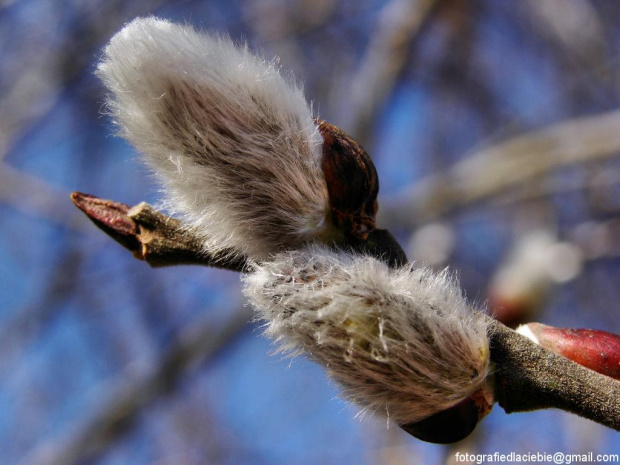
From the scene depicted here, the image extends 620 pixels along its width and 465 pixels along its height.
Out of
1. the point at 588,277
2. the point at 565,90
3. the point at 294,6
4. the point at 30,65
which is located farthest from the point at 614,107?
the point at 30,65

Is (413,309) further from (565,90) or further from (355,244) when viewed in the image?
(565,90)

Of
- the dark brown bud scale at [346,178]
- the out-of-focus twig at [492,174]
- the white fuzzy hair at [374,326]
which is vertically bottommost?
the white fuzzy hair at [374,326]

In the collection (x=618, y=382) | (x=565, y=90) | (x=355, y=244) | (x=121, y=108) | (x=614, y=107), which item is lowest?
(x=618, y=382)

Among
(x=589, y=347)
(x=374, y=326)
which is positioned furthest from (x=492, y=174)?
(x=374, y=326)

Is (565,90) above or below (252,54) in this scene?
above

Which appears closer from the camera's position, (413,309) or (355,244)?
(413,309)

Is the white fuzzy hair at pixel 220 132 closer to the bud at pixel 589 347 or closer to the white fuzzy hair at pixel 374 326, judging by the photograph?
the white fuzzy hair at pixel 374 326

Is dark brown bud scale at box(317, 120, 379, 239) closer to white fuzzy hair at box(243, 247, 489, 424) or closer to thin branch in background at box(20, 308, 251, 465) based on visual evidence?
white fuzzy hair at box(243, 247, 489, 424)

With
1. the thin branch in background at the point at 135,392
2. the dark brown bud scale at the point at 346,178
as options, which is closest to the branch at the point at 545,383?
the dark brown bud scale at the point at 346,178
